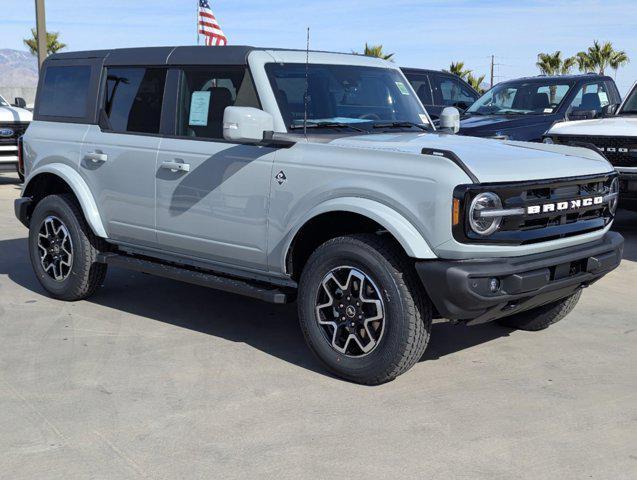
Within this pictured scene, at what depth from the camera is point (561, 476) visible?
11.7 ft

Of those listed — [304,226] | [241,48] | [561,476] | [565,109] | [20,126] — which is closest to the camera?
[561,476]

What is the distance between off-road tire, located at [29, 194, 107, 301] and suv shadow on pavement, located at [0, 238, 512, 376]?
0.24 m

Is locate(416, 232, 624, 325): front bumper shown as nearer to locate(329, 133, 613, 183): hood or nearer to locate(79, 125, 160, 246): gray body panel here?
locate(329, 133, 613, 183): hood

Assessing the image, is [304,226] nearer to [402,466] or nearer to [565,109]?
[402,466]

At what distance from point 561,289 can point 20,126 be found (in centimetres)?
1251

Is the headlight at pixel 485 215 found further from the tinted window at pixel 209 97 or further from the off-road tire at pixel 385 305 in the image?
the tinted window at pixel 209 97

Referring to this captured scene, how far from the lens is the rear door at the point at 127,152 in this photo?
231 inches

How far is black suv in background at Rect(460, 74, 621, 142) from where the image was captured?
435 inches

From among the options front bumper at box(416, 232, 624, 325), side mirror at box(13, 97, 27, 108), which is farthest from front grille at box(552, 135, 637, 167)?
side mirror at box(13, 97, 27, 108)

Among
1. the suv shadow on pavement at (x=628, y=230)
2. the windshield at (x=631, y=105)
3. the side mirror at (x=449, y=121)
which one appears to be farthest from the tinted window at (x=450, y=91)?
the side mirror at (x=449, y=121)

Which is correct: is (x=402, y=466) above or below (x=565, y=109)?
below

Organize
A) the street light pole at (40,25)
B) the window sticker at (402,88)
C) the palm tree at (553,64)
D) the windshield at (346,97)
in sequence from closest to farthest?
the windshield at (346,97) → the window sticker at (402,88) → the street light pole at (40,25) → the palm tree at (553,64)

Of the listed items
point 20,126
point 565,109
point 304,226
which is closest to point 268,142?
point 304,226

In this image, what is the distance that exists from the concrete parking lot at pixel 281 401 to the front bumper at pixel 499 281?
485mm
